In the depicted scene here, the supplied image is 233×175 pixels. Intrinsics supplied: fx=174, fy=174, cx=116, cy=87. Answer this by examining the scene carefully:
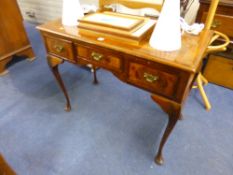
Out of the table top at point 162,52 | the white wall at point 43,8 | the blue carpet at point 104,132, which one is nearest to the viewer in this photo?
the table top at point 162,52

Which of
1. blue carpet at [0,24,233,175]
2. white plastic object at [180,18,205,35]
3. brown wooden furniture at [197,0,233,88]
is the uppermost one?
white plastic object at [180,18,205,35]

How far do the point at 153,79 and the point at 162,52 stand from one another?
14cm

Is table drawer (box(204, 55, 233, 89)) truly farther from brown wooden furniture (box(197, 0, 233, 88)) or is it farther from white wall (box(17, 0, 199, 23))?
white wall (box(17, 0, 199, 23))

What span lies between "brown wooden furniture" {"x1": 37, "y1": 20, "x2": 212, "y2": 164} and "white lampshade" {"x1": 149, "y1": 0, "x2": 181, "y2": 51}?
0.04 meters

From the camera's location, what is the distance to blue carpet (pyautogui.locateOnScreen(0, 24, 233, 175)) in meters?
1.19

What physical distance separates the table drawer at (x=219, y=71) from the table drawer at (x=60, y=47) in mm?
1374

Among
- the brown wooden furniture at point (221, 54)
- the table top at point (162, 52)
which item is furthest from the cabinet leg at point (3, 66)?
the brown wooden furniture at point (221, 54)

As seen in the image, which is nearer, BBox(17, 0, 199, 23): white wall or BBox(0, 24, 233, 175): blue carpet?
BBox(0, 24, 233, 175): blue carpet

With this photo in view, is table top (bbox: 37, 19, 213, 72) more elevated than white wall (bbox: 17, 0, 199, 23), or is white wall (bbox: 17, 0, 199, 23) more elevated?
table top (bbox: 37, 19, 213, 72)

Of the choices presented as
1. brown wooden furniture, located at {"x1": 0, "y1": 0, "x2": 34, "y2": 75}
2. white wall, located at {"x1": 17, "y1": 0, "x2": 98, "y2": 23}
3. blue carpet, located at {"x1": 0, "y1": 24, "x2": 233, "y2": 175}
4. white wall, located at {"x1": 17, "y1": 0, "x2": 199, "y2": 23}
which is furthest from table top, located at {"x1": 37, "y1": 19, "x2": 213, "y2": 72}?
white wall, located at {"x1": 17, "y1": 0, "x2": 98, "y2": 23}

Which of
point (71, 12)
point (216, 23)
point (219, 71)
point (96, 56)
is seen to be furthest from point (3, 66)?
point (219, 71)

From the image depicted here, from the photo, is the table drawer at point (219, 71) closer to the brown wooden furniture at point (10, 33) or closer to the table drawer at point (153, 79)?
the table drawer at point (153, 79)

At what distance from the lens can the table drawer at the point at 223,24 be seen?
1.44 meters

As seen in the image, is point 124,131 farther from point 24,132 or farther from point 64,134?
point 24,132
